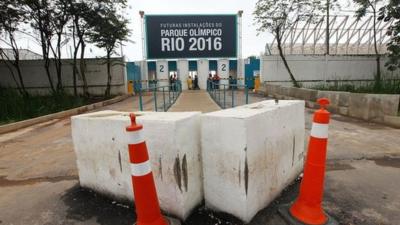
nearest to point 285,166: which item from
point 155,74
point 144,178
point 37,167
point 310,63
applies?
point 144,178

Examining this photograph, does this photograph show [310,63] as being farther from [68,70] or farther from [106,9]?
[68,70]

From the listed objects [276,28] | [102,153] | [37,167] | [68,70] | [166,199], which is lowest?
[37,167]

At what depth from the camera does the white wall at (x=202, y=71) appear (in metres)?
20.6

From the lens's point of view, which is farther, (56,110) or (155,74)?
(155,74)

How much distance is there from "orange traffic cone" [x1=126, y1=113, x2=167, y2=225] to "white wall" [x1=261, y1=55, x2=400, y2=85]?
55.0 ft

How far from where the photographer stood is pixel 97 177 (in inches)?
111

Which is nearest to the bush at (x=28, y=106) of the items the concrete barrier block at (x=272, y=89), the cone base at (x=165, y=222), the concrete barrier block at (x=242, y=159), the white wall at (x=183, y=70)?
the cone base at (x=165, y=222)

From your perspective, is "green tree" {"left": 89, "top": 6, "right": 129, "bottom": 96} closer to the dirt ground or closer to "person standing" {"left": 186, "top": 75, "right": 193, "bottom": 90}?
"person standing" {"left": 186, "top": 75, "right": 193, "bottom": 90}

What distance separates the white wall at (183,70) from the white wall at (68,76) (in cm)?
447

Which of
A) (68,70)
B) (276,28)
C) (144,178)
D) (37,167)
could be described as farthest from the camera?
(68,70)

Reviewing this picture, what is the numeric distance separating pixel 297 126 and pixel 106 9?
13.0 metres

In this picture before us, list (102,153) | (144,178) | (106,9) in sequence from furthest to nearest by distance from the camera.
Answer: (106,9), (102,153), (144,178)

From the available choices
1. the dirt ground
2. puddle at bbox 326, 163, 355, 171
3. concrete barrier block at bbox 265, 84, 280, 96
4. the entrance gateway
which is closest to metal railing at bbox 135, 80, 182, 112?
the dirt ground

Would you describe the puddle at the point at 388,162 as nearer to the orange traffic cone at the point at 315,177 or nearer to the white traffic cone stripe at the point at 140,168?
the orange traffic cone at the point at 315,177
